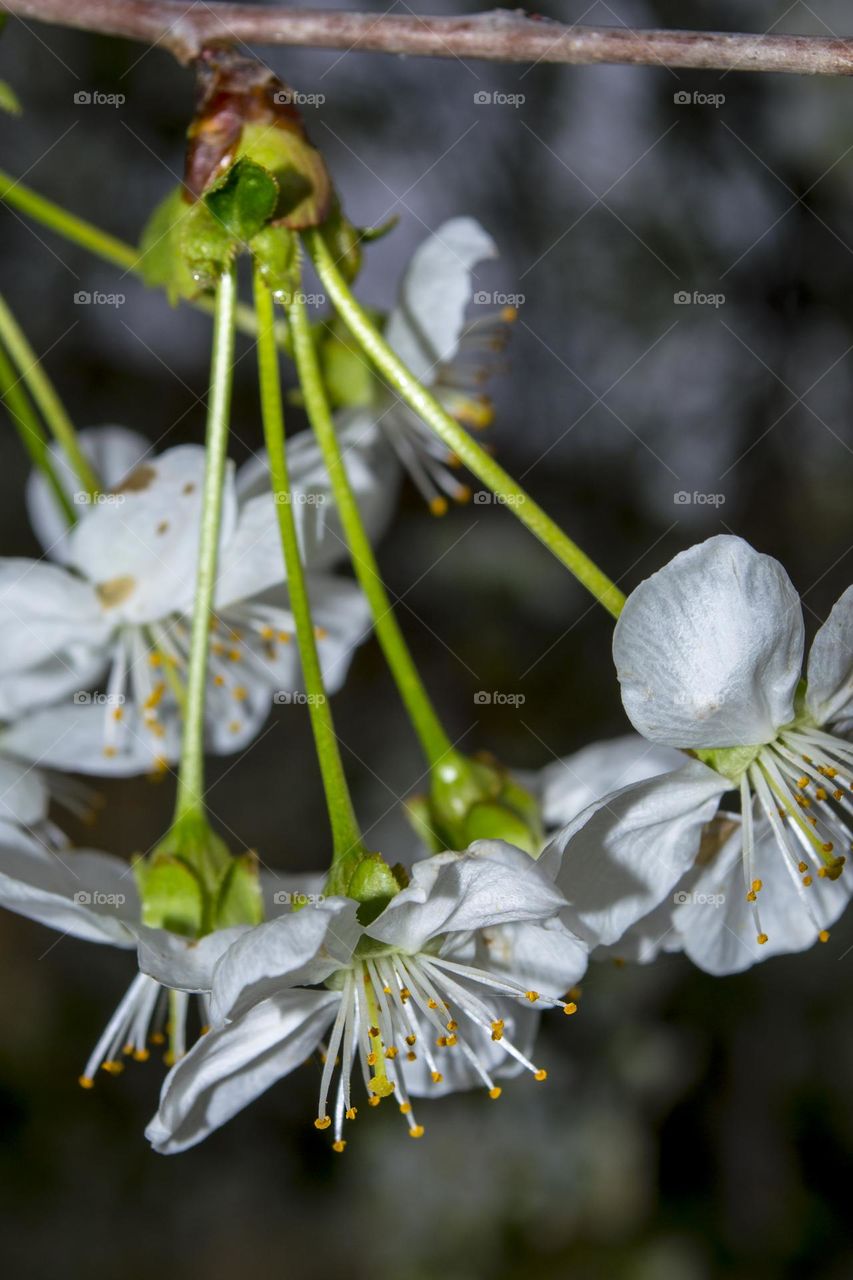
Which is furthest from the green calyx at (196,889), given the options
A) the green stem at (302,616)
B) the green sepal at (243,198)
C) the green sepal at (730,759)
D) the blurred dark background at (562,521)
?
the blurred dark background at (562,521)

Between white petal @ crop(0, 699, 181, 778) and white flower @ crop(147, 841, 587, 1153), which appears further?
white petal @ crop(0, 699, 181, 778)

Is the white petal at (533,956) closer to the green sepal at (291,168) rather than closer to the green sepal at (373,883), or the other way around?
the green sepal at (373,883)

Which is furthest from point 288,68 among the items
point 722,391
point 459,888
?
point 459,888

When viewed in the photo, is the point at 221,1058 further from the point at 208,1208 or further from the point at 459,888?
→ the point at 208,1208

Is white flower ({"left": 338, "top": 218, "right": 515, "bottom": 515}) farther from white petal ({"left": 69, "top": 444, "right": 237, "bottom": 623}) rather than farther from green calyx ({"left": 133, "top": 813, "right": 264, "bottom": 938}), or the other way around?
green calyx ({"left": 133, "top": 813, "right": 264, "bottom": 938})

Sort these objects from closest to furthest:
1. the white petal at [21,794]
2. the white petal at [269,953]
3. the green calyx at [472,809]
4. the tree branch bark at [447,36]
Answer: the white petal at [269,953]
the tree branch bark at [447,36]
the green calyx at [472,809]
the white petal at [21,794]

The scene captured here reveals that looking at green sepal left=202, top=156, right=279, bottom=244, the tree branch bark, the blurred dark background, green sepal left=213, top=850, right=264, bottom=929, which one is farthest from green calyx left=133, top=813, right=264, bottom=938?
the blurred dark background
